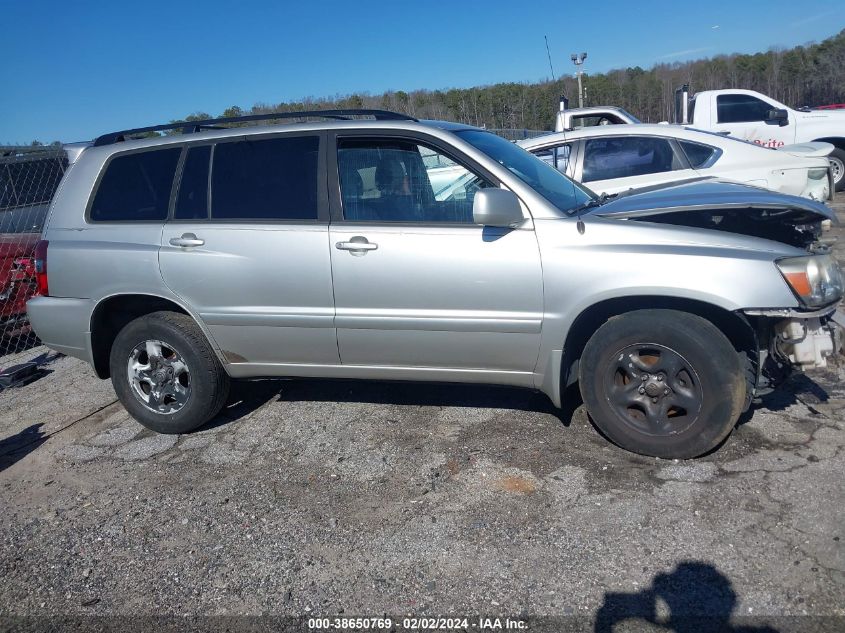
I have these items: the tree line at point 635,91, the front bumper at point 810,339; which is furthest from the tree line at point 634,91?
the front bumper at point 810,339

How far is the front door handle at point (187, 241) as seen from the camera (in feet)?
13.7

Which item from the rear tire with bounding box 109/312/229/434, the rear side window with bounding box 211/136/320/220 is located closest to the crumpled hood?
Result: the rear side window with bounding box 211/136/320/220

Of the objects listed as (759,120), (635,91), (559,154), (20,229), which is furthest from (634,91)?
(20,229)

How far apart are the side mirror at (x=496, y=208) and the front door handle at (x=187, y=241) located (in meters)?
1.74

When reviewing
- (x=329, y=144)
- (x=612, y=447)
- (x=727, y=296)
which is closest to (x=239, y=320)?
(x=329, y=144)

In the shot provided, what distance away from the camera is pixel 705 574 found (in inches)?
107

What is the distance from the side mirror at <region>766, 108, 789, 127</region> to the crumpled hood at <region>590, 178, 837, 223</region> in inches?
353

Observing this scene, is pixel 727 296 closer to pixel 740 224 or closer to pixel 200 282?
pixel 740 224

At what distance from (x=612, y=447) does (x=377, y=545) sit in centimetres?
150

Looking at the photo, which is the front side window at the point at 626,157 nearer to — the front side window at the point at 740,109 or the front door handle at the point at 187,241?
the front door handle at the point at 187,241

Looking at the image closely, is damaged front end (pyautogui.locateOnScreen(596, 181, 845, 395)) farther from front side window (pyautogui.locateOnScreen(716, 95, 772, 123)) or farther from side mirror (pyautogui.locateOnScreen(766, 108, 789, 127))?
front side window (pyautogui.locateOnScreen(716, 95, 772, 123))

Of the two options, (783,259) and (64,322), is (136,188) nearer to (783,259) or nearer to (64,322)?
(64,322)

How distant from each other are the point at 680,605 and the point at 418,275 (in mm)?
2052

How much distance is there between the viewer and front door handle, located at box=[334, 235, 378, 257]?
3846 mm
